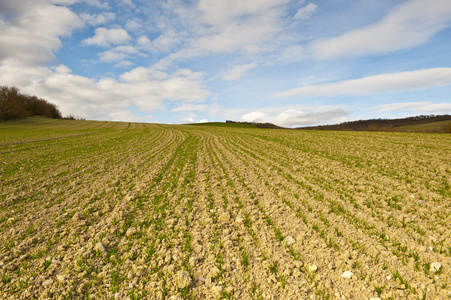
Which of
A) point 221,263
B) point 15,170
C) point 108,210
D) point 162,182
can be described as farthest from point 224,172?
point 15,170

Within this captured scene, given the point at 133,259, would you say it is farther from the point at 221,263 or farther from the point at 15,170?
the point at 15,170

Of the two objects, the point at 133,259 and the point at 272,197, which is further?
the point at 272,197

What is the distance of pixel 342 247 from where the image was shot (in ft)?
18.0

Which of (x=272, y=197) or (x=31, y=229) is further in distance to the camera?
(x=272, y=197)

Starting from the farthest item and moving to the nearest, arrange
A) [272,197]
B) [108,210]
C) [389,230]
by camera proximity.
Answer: [272,197] → [108,210] → [389,230]

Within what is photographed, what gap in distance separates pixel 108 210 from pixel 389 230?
9.59 metres

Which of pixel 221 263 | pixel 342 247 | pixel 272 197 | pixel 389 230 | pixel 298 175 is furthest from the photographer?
pixel 298 175

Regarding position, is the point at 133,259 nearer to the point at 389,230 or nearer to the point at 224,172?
the point at 389,230

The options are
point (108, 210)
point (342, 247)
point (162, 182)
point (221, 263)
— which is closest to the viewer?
point (221, 263)

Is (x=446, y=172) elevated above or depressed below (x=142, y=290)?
above

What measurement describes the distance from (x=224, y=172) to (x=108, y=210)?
24.1ft

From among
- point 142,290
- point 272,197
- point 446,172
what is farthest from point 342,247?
point 446,172

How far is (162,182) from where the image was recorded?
11852 millimetres

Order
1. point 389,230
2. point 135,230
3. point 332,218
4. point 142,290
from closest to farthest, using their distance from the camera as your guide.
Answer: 1. point 142,290
2. point 389,230
3. point 135,230
4. point 332,218
